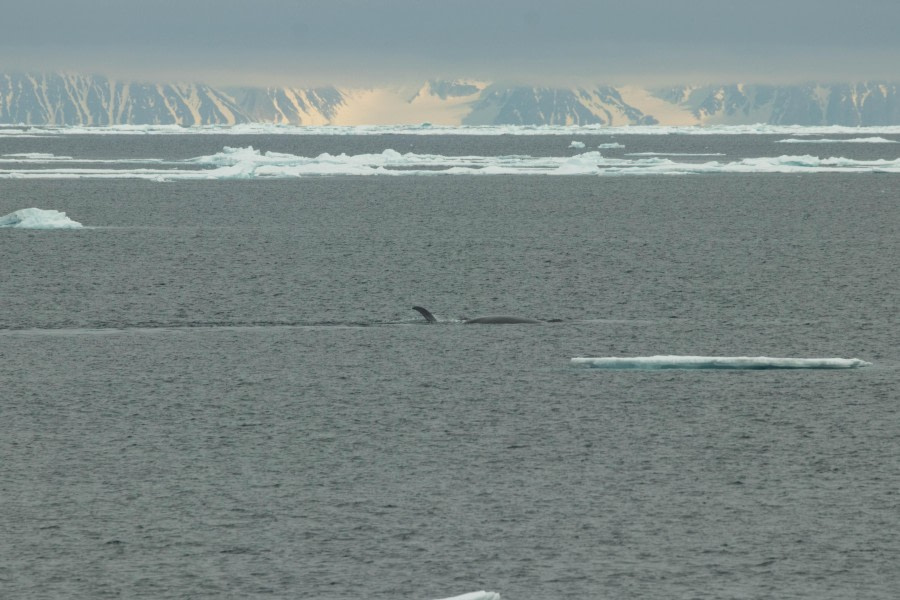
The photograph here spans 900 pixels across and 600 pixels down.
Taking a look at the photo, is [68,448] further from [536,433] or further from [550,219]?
[550,219]

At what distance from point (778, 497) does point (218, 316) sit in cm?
848

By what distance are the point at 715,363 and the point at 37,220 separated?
59.9 feet

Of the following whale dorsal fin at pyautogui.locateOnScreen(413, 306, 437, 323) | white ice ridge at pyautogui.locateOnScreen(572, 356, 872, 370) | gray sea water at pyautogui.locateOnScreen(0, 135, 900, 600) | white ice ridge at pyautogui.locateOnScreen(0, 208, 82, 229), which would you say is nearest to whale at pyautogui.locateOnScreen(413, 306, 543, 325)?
whale dorsal fin at pyautogui.locateOnScreen(413, 306, 437, 323)

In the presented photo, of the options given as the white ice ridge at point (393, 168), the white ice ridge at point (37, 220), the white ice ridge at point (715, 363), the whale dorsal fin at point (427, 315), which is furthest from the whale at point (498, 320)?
the white ice ridge at point (393, 168)

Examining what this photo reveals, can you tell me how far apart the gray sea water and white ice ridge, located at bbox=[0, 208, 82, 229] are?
5.39 m

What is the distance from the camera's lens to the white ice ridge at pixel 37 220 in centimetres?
2658

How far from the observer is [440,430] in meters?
9.09

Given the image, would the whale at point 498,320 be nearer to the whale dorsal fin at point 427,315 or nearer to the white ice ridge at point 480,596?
the whale dorsal fin at point 427,315

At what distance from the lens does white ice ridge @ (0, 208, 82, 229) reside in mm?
26578

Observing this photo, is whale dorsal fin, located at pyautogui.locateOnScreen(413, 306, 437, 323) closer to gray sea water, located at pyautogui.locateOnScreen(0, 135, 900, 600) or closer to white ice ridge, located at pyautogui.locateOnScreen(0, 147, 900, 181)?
gray sea water, located at pyautogui.locateOnScreen(0, 135, 900, 600)

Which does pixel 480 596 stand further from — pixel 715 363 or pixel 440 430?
pixel 715 363

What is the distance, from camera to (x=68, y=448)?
8.58 meters

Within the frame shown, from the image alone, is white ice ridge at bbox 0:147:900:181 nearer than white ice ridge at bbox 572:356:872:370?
No

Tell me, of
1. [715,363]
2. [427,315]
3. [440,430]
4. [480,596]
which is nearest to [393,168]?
[427,315]
